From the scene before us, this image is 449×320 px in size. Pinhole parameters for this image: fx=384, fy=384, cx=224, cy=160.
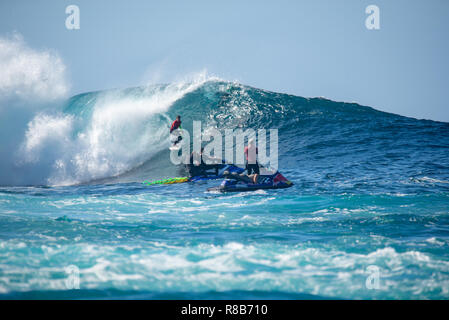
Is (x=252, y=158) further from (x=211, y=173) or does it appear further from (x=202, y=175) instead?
(x=202, y=175)

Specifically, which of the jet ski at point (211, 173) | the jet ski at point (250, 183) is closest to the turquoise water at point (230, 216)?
the jet ski at point (211, 173)

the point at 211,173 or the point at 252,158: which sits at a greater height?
the point at 252,158

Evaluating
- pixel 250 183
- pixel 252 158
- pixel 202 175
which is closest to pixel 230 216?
pixel 250 183

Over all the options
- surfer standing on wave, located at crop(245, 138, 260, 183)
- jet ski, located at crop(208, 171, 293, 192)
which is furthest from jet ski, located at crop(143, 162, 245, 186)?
jet ski, located at crop(208, 171, 293, 192)

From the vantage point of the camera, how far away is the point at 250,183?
1306 centimetres

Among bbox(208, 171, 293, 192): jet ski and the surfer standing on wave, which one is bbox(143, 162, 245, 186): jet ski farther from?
bbox(208, 171, 293, 192): jet ski

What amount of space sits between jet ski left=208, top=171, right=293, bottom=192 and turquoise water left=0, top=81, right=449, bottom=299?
2.24 ft

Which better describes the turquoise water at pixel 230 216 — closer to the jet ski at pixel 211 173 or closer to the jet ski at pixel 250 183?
the jet ski at pixel 211 173

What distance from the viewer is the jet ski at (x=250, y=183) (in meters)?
12.8

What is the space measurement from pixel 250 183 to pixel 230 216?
4.37 metres

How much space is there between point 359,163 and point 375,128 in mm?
6282

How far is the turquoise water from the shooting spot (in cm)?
482

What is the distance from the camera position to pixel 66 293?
4.38 meters
